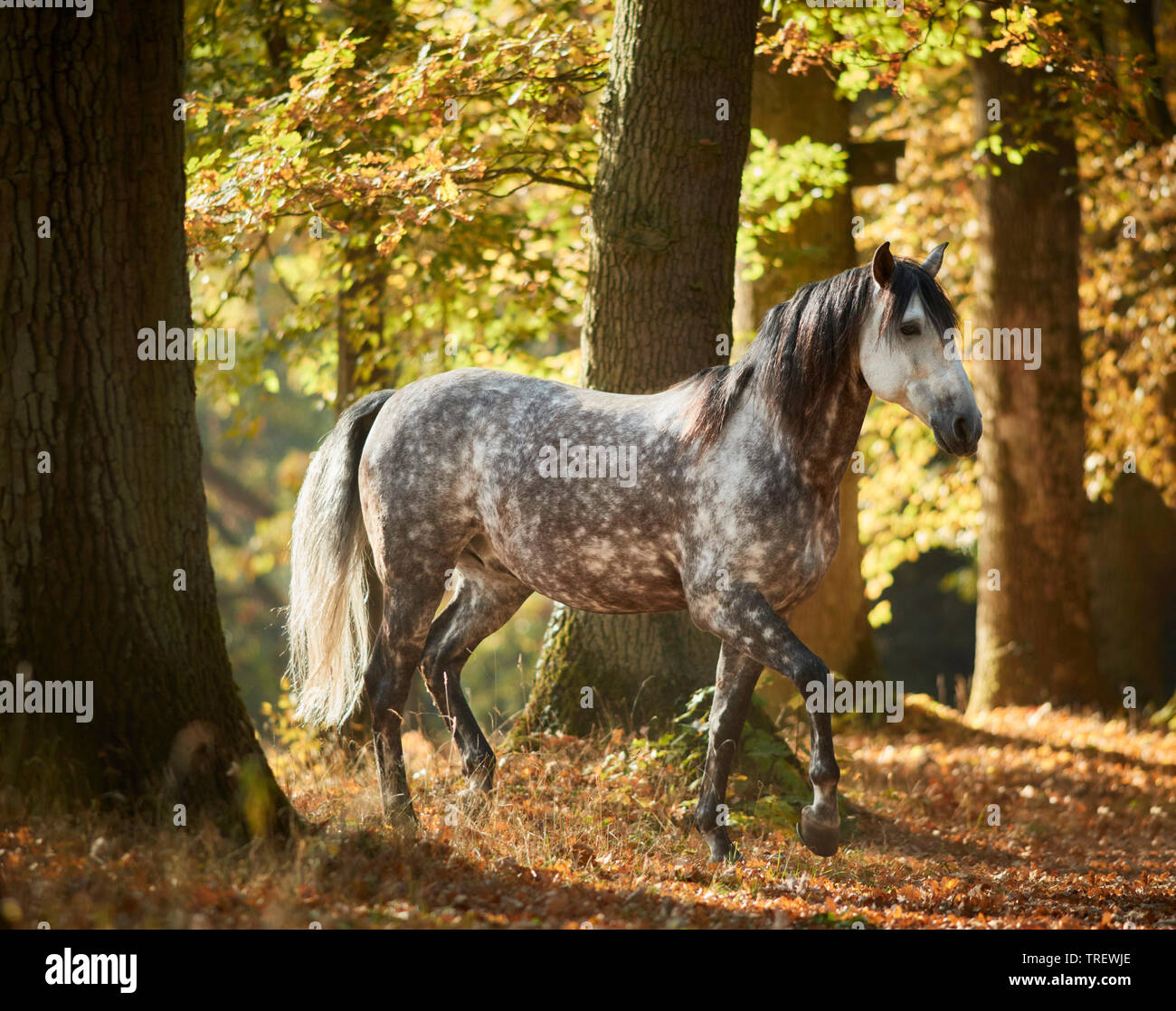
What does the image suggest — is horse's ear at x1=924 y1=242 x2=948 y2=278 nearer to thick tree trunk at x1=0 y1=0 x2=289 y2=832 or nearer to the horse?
the horse

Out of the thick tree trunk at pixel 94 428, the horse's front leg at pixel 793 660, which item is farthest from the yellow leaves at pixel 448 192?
the horse's front leg at pixel 793 660

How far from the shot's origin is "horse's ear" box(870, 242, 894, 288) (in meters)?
5.05

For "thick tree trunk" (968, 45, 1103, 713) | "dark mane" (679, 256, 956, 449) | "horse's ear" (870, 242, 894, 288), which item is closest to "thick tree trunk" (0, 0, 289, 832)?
"dark mane" (679, 256, 956, 449)

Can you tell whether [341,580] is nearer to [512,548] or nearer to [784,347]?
[512,548]

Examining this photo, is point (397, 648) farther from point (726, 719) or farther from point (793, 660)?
point (793, 660)

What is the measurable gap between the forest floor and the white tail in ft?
1.81

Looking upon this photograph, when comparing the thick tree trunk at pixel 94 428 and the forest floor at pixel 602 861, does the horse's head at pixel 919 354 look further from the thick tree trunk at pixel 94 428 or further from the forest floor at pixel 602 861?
the thick tree trunk at pixel 94 428

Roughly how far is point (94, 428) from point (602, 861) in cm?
299

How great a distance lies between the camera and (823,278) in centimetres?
1093

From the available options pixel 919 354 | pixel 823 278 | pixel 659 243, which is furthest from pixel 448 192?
pixel 823 278

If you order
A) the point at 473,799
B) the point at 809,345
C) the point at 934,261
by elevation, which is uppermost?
the point at 934,261

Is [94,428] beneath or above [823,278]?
beneath

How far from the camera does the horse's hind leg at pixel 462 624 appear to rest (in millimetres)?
6762
